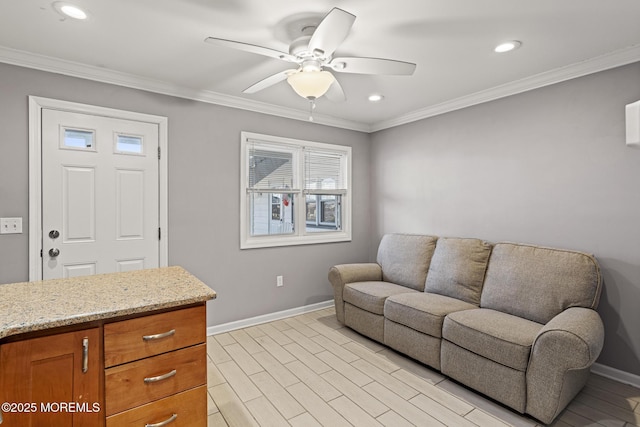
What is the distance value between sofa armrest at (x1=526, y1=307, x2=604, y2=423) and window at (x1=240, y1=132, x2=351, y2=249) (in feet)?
8.56

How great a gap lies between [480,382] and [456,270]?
1.03 metres

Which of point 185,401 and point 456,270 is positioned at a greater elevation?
point 456,270

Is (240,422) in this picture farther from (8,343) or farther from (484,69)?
(484,69)

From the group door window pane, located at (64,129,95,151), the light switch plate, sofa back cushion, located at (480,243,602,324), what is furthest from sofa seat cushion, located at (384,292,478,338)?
the light switch plate

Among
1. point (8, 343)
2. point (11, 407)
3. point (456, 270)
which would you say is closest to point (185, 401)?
point (11, 407)

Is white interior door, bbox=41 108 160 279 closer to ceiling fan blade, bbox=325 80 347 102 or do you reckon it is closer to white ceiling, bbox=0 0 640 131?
white ceiling, bbox=0 0 640 131

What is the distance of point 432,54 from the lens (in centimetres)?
246

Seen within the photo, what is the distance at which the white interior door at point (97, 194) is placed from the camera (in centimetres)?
260

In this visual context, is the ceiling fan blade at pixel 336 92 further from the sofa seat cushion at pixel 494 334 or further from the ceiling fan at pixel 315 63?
the sofa seat cushion at pixel 494 334

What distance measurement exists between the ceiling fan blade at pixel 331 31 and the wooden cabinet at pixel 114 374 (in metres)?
1.49

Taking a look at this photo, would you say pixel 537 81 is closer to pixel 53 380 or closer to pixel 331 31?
pixel 331 31

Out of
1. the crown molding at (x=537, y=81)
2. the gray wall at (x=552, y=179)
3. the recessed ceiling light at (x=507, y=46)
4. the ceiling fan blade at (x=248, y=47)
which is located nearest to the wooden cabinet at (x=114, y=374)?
the ceiling fan blade at (x=248, y=47)

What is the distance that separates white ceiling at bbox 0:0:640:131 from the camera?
6.16 feet

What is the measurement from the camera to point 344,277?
3.54 m
